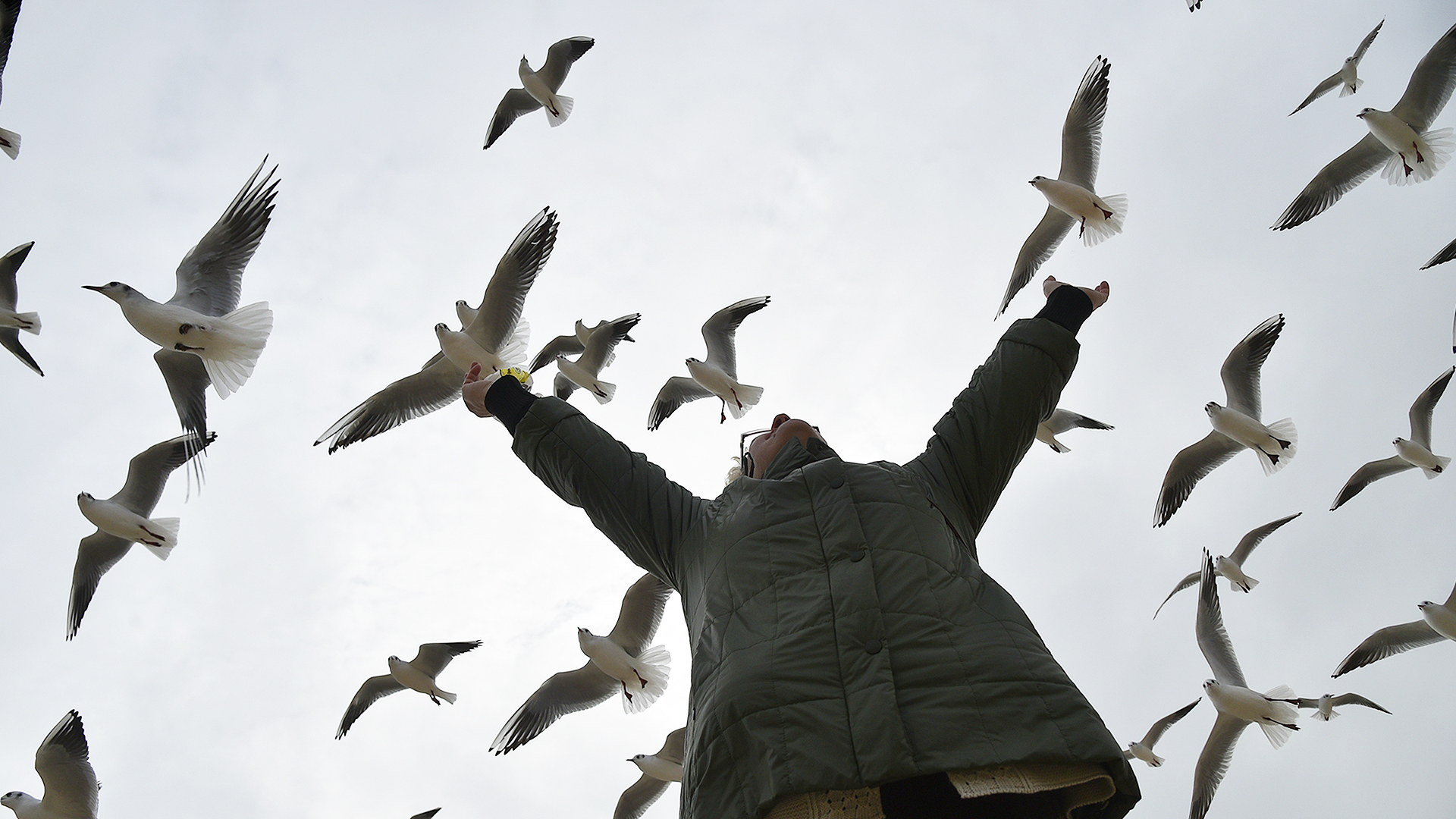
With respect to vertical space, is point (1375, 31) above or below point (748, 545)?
above

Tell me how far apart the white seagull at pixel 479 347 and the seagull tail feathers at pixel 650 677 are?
2.32 meters

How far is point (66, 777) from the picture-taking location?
5516mm

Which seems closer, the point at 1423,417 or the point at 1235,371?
the point at 1235,371

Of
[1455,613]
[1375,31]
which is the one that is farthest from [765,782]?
[1375,31]

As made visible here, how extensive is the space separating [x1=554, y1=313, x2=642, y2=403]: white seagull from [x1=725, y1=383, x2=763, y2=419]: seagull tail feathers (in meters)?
1.13

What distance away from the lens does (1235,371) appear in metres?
7.45

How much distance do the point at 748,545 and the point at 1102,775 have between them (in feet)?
2.47

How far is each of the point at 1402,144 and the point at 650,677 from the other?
7.45 m

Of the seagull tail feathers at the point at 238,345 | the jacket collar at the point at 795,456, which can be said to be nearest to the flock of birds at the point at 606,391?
the seagull tail feathers at the point at 238,345

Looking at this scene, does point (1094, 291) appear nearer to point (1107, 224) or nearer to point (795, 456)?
point (795, 456)

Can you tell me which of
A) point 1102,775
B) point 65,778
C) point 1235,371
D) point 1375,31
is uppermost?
point 1375,31

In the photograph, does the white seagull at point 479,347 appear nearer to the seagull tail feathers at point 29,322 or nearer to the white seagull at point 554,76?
the seagull tail feathers at point 29,322

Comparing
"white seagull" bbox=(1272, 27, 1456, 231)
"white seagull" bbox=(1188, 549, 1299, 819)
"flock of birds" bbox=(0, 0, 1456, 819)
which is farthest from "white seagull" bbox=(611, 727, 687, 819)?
"white seagull" bbox=(1272, 27, 1456, 231)

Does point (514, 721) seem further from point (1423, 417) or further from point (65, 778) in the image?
point (1423, 417)
